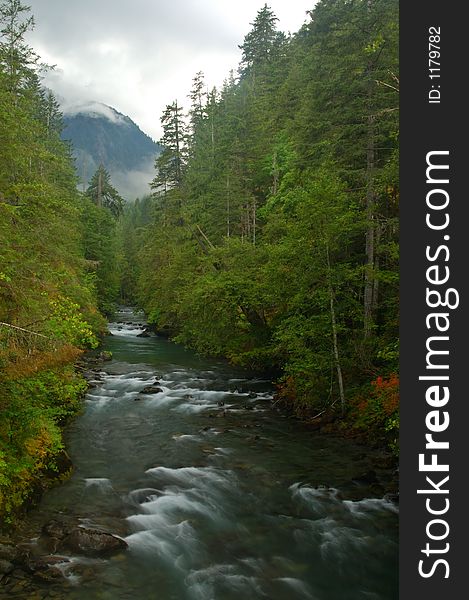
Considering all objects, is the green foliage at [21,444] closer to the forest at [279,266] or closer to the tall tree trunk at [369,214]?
the forest at [279,266]

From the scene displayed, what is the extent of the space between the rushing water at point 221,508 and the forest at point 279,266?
4.14 feet

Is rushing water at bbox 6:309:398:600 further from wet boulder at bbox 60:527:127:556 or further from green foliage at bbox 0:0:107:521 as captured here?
green foliage at bbox 0:0:107:521

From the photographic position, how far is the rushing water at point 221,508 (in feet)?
24.1

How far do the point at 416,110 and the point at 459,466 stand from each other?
12.7ft

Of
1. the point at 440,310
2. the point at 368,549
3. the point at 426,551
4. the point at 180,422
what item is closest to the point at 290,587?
the point at 368,549

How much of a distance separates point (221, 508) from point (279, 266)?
30.2 feet

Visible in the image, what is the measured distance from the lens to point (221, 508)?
995cm

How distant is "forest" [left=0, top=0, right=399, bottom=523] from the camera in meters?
8.77

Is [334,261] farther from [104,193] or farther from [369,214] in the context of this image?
[104,193]

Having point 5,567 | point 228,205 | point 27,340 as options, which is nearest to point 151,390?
point 27,340

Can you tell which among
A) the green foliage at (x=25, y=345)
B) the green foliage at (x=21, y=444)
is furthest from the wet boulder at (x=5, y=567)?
the green foliage at (x=25, y=345)

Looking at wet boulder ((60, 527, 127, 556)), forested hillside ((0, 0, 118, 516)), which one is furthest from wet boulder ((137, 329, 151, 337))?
wet boulder ((60, 527, 127, 556))

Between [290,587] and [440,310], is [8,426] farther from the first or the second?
[440,310]

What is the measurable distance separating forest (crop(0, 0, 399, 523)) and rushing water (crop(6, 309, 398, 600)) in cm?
126
